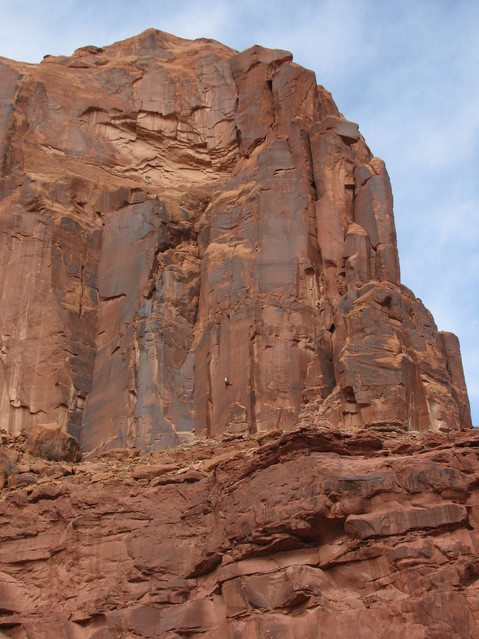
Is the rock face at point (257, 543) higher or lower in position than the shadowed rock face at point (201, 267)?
lower

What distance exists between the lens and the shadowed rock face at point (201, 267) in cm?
4162

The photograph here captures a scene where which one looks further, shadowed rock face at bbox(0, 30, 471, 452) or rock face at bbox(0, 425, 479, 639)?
shadowed rock face at bbox(0, 30, 471, 452)

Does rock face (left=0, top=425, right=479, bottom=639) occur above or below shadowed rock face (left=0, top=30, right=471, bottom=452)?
below

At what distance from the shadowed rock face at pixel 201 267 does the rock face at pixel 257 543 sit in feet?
11.8

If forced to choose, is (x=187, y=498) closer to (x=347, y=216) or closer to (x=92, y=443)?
(x=92, y=443)

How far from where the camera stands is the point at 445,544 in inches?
1203

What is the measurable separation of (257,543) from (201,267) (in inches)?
639

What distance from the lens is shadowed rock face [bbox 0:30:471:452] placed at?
4162cm

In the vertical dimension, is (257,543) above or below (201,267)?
below

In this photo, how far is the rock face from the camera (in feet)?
99.6

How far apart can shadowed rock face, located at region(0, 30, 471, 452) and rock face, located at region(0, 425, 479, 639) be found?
142 inches

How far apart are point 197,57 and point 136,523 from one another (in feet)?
87.2

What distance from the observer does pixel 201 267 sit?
46969mm

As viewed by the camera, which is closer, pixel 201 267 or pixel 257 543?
pixel 257 543
